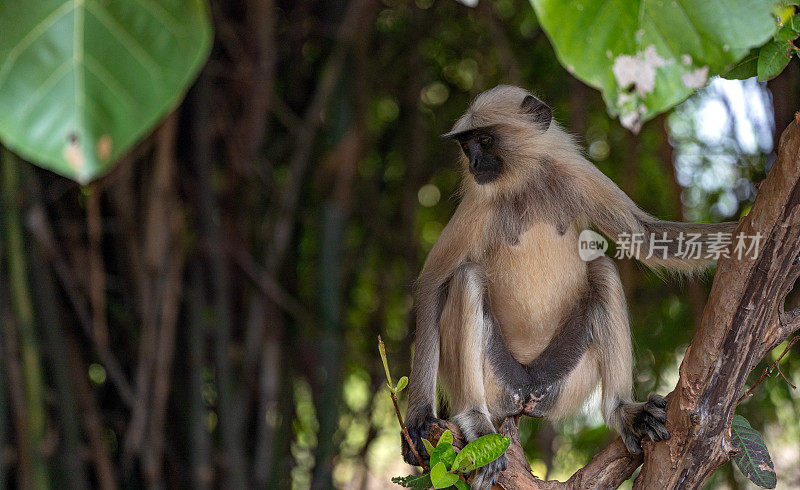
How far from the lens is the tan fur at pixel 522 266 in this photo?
2148 millimetres

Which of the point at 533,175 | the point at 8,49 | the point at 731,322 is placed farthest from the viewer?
the point at 533,175

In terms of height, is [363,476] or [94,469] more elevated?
[94,469]

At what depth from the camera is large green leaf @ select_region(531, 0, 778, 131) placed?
2.79ft

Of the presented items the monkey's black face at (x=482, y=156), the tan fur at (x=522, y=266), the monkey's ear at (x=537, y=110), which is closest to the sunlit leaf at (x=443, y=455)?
the tan fur at (x=522, y=266)

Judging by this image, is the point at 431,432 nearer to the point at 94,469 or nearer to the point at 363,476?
the point at 94,469

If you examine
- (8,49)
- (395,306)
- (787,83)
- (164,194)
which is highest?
(8,49)

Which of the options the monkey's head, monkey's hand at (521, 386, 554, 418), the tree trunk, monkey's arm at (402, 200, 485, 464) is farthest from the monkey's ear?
Result: the tree trunk

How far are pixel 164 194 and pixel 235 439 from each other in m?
1.10

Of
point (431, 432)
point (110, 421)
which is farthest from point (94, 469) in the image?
point (431, 432)

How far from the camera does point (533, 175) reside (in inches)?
94.2

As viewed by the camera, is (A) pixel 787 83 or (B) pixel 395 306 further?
(B) pixel 395 306

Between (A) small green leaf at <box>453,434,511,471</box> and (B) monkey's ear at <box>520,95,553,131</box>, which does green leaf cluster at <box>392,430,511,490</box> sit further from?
(B) monkey's ear at <box>520,95,553,131</box>

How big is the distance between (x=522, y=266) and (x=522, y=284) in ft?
0.18

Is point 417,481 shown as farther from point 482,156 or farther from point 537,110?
point 537,110
